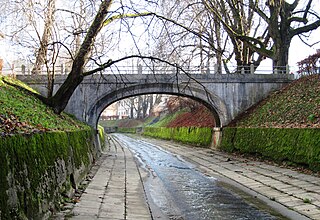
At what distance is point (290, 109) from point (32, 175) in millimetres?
14500

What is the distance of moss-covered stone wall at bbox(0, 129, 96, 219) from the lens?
4.08 meters

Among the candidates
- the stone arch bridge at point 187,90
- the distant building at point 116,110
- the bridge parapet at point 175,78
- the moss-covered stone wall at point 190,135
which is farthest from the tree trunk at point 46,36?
the distant building at point 116,110

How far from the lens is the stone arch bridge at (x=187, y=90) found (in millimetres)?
21641

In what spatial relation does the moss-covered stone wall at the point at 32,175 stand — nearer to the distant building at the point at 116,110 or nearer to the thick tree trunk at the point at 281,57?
the thick tree trunk at the point at 281,57

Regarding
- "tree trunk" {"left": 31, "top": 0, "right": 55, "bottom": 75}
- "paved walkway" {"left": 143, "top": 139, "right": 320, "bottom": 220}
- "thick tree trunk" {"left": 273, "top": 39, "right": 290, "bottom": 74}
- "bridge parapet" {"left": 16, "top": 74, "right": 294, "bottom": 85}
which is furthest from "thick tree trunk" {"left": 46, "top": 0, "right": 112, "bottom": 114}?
"thick tree trunk" {"left": 273, "top": 39, "right": 290, "bottom": 74}

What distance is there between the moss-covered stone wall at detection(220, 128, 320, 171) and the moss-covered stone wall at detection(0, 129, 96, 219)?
308 inches

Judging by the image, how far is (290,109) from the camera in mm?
16922

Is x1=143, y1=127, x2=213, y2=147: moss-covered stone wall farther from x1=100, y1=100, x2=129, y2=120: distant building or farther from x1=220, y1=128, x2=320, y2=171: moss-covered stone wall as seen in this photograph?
x1=100, y1=100, x2=129, y2=120: distant building

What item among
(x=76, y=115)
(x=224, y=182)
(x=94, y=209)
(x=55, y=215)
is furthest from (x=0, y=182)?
(x=76, y=115)

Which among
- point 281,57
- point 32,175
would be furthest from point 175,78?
point 32,175

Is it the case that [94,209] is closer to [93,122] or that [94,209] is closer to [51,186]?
[51,186]

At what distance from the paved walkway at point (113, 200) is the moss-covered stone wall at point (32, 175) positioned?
55 centimetres

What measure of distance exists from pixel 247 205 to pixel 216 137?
15.3m

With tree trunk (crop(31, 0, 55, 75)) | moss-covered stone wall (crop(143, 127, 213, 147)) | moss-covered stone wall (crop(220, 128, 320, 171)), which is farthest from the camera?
moss-covered stone wall (crop(143, 127, 213, 147))
